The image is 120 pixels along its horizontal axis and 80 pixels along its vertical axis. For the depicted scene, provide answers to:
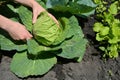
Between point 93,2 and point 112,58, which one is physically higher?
point 93,2

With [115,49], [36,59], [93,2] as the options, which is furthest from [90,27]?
[36,59]

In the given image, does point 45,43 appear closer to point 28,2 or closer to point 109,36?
point 28,2

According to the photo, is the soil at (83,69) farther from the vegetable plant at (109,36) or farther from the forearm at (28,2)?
the forearm at (28,2)

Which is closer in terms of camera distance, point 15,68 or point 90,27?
point 15,68

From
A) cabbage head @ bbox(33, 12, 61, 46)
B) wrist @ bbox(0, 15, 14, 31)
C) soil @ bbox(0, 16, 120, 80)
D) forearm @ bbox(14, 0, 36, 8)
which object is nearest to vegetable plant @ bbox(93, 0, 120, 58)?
soil @ bbox(0, 16, 120, 80)

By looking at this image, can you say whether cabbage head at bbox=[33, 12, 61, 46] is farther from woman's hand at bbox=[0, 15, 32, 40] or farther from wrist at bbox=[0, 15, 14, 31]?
wrist at bbox=[0, 15, 14, 31]

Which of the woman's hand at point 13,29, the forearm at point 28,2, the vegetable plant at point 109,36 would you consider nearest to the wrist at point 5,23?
the woman's hand at point 13,29

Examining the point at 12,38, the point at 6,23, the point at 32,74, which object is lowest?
the point at 32,74

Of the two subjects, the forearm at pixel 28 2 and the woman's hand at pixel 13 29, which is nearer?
the woman's hand at pixel 13 29

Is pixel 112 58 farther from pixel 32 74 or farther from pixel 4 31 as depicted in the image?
pixel 4 31
